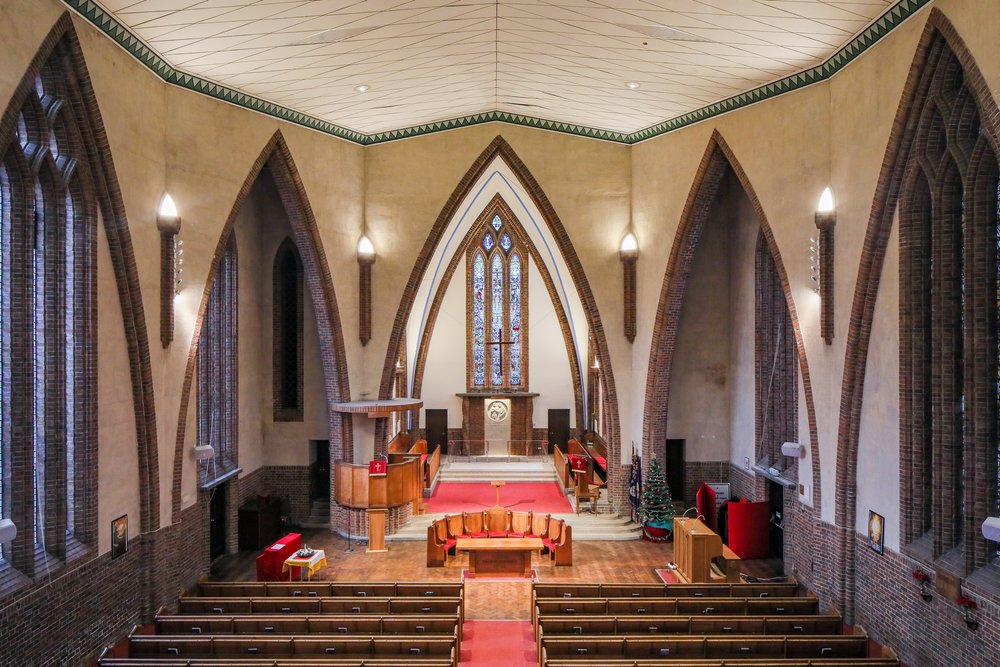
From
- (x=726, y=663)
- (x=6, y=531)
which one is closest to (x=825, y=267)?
(x=726, y=663)

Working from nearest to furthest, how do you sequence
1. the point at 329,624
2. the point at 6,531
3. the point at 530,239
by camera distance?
1. the point at 6,531
2. the point at 329,624
3. the point at 530,239

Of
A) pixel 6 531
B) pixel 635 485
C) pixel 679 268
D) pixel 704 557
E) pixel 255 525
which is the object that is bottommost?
pixel 255 525

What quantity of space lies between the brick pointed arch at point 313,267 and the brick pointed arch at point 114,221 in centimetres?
187

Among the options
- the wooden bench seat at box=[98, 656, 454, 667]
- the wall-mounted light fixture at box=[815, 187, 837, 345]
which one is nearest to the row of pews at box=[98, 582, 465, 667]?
the wooden bench seat at box=[98, 656, 454, 667]

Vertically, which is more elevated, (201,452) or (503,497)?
(201,452)

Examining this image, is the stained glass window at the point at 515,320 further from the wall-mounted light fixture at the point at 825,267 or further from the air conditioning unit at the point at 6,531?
the air conditioning unit at the point at 6,531

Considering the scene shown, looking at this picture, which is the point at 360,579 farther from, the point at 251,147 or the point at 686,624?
the point at 251,147

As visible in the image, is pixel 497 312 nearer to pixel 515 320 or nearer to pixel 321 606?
pixel 515 320

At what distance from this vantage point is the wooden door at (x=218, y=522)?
14.2m

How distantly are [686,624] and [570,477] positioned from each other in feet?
31.5

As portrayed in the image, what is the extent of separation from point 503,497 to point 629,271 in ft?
21.1

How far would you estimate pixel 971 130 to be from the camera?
7777mm

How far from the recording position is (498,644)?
9.93m

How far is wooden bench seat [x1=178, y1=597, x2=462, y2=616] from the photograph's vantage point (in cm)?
962
